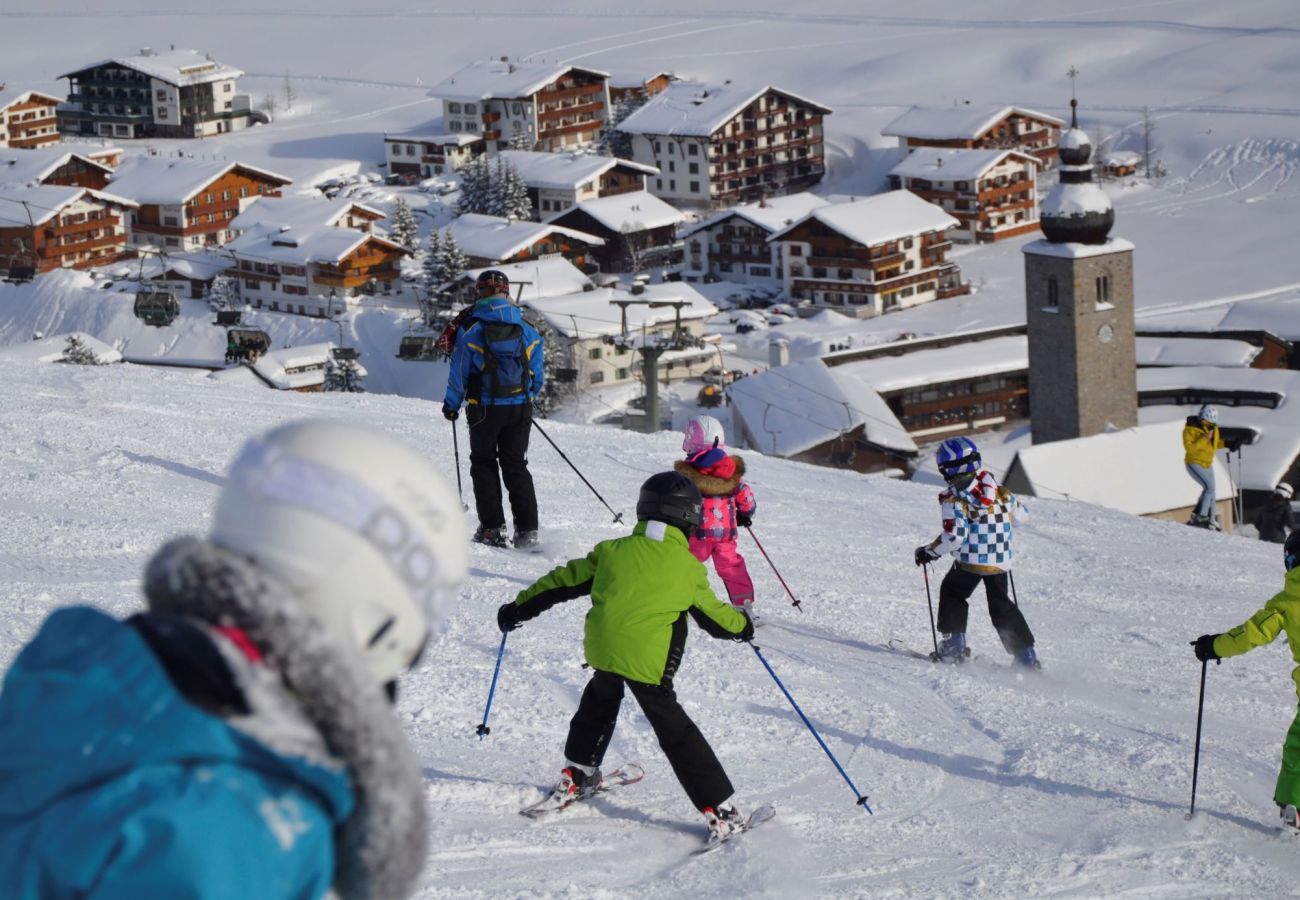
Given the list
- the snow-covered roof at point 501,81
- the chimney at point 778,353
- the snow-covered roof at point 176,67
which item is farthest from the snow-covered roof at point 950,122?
the snow-covered roof at point 176,67

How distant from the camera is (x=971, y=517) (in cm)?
828

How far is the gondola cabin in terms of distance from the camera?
50.3 m

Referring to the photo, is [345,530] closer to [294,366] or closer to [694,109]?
[294,366]

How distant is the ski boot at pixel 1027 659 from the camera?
8.45 metres

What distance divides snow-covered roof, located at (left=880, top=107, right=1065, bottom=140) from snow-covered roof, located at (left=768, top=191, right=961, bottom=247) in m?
14.1

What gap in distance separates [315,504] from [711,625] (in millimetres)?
3915

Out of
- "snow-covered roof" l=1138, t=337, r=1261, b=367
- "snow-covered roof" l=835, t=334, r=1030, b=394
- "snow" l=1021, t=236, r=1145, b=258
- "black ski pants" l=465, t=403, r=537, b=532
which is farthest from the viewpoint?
"snow" l=1021, t=236, r=1145, b=258

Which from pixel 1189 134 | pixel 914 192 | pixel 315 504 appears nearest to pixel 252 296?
pixel 914 192

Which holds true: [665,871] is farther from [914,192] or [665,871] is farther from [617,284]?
[914,192]

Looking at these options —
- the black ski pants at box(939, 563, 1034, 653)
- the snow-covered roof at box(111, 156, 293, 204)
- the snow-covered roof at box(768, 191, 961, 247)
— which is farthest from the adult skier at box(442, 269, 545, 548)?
the snow-covered roof at box(111, 156, 293, 204)

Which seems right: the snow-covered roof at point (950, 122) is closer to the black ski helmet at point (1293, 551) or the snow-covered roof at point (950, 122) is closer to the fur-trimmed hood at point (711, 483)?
the fur-trimmed hood at point (711, 483)

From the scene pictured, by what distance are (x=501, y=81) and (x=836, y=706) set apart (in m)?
80.0

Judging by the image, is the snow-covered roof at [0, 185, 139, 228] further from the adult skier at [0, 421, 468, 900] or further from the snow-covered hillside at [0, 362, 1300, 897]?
the adult skier at [0, 421, 468, 900]

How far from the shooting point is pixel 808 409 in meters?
36.1
